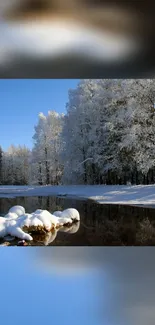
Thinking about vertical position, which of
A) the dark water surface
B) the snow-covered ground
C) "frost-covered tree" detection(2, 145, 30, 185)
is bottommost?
the dark water surface

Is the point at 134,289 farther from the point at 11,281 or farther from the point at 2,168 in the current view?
the point at 2,168

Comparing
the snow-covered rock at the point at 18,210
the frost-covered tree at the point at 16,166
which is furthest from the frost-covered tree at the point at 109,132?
the snow-covered rock at the point at 18,210

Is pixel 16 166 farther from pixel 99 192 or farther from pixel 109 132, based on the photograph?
pixel 109 132

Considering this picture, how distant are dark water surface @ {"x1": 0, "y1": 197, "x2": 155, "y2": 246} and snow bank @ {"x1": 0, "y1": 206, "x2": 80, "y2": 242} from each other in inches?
3.9

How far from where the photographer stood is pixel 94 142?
6383 mm

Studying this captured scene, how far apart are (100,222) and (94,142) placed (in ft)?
4.49

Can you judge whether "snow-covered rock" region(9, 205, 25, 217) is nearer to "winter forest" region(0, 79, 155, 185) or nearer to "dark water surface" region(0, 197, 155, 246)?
"dark water surface" region(0, 197, 155, 246)

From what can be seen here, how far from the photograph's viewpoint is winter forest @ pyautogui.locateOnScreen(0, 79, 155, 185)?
6.11m

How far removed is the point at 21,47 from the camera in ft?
11.3

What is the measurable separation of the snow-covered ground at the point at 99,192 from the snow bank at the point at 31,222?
0.29m

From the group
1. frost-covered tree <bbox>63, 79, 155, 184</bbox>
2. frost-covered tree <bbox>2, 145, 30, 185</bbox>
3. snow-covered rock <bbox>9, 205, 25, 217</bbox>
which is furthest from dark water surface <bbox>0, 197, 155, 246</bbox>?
frost-covered tree <bbox>63, 79, 155, 184</bbox>

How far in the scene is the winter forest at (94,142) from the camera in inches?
241

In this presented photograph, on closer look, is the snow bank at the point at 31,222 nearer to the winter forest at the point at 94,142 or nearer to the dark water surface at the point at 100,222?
the dark water surface at the point at 100,222

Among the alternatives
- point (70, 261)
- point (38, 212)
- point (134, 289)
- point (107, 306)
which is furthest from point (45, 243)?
point (107, 306)
